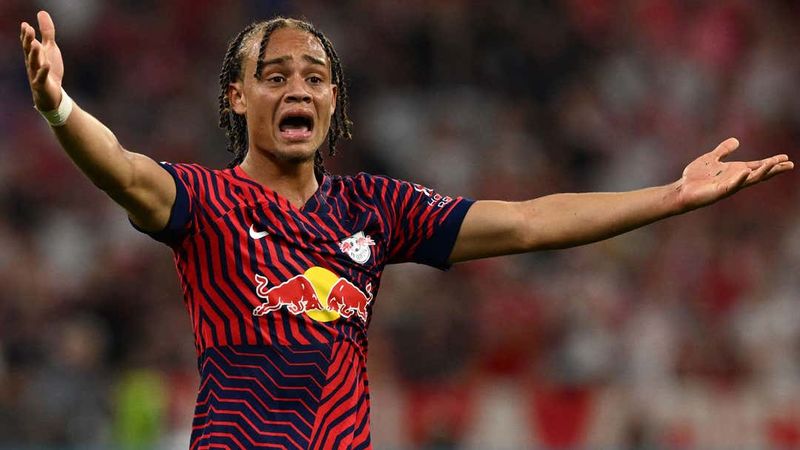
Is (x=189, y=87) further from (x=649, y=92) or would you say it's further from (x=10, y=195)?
(x=649, y=92)

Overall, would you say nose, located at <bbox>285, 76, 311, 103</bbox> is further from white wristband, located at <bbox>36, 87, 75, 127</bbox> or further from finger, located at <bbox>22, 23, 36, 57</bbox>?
finger, located at <bbox>22, 23, 36, 57</bbox>

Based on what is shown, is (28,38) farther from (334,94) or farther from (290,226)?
(334,94)

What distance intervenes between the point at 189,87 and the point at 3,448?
4.06m

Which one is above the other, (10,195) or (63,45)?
(63,45)

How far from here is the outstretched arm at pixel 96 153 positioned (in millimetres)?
3609

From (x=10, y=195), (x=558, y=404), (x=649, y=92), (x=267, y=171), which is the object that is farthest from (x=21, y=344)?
(x=267, y=171)

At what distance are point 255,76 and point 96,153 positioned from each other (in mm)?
707

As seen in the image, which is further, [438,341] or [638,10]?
[638,10]

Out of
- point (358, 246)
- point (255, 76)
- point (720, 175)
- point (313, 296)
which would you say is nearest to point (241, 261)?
point (313, 296)

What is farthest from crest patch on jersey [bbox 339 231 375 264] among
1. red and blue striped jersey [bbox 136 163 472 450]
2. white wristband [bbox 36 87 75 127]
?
white wristband [bbox 36 87 75 127]

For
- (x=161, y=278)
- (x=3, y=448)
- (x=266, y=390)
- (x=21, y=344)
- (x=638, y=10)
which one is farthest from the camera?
(x=638, y=10)

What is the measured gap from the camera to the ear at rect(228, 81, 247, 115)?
4.39 meters

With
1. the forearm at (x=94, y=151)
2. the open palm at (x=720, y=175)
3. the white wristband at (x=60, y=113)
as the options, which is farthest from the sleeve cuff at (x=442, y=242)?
the white wristband at (x=60, y=113)

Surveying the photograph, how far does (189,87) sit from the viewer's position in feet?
41.8
